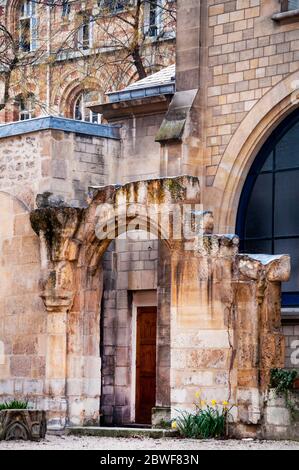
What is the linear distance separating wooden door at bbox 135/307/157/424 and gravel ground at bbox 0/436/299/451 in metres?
4.84

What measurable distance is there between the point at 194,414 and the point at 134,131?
708 cm

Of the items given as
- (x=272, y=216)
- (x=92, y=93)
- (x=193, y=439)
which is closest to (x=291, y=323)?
(x=272, y=216)

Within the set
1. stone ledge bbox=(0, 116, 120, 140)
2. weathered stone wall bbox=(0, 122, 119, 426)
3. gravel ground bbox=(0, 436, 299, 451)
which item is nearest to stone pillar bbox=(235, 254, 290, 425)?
gravel ground bbox=(0, 436, 299, 451)

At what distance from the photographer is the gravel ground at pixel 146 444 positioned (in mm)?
22406

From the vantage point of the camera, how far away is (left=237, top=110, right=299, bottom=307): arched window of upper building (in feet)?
89.7

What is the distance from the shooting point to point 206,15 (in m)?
28.6

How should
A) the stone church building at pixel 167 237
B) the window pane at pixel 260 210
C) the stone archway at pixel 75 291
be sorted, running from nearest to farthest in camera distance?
1. the stone church building at pixel 167 237
2. the stone archway at pixel 75 291
3. the window pane at pixel 260 210

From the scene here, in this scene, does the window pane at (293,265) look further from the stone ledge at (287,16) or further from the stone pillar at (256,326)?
the stone ledge at (287,16)

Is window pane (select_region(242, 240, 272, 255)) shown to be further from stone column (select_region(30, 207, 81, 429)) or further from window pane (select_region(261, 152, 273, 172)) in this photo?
stone column (select_region(30, 207, 81, 429))

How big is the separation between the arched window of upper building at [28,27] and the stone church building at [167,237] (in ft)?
64.0

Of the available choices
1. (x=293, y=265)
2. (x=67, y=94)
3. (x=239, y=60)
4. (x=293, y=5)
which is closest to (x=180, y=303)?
(x=293, y=265)

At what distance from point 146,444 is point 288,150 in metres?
6.65

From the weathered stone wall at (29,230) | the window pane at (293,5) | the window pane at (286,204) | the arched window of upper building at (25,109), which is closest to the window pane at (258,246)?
the window pane at (286,204)
